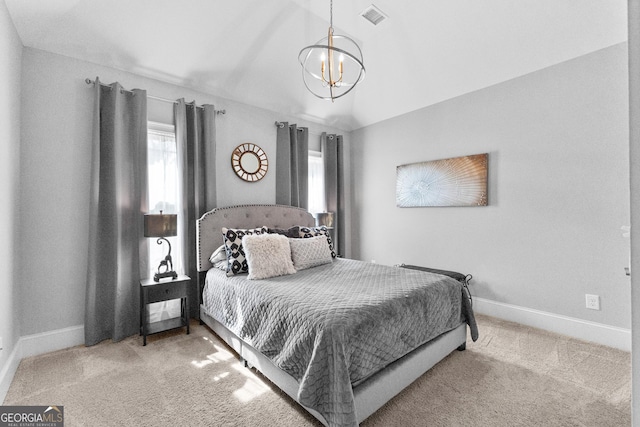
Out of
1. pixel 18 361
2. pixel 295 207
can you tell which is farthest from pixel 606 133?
pixel 18 361

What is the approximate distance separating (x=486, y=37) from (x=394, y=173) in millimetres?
1930

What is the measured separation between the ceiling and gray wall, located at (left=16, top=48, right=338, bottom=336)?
10.5 inches

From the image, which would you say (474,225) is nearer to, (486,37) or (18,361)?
(486,37)

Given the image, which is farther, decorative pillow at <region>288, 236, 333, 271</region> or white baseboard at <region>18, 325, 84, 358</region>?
decorative pillow at <region>288, 236, 333, 271</region>

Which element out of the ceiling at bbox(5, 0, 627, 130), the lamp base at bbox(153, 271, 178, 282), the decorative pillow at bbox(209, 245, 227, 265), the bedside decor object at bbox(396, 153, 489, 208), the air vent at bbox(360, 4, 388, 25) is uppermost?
the air vent at bbox(360, 4, 388, 25)

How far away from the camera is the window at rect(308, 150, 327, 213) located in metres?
4.59

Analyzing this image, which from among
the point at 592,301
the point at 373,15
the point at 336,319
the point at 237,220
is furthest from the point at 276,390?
the point at 373,15

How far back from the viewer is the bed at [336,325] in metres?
1.56

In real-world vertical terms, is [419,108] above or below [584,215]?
above

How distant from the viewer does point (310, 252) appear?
307 cm

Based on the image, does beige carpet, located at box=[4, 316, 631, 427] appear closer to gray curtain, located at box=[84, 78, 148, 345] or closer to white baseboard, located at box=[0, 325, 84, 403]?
white baseboard, located at box=[0, 325, 84, 403]

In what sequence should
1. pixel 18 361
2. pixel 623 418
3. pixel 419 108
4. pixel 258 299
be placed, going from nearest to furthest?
pixel 623 418 < pixel 258 299 < pixel 18 361 < pixel 419 108

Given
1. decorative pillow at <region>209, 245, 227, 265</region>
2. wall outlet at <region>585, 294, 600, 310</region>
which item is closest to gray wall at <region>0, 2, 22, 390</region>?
decorative pillow at <region>209, 245, 227, 265</region>

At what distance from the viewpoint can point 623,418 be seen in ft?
5.55
